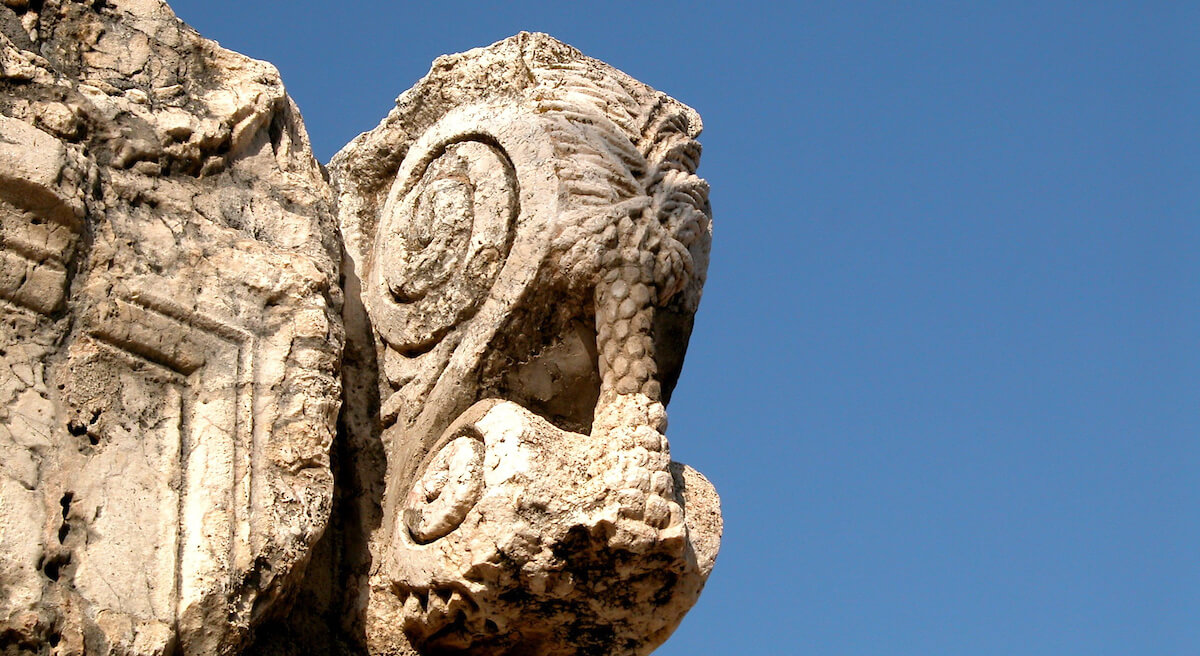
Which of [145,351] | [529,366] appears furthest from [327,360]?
[529,366]

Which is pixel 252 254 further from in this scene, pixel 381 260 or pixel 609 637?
pixel 609 637

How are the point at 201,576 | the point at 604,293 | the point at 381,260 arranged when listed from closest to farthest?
the point at 201,576 → the point at 604,293 → the point at 381,260

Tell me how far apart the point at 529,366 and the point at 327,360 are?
0.49 metres

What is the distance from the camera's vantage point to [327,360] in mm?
4098

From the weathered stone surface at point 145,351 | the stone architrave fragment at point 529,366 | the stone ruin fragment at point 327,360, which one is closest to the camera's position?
the weathered stone surface at point 145,351

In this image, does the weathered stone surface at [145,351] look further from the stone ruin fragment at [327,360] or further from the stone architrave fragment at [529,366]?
the stone architrave fragment at [529,366]

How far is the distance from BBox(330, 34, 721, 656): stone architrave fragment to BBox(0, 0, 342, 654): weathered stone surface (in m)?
0.30

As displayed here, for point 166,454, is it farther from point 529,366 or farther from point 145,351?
point 529,366

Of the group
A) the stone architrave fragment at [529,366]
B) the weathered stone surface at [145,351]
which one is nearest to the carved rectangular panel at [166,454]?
the weathered stone surface at [145,351]

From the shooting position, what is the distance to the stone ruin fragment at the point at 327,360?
147 inches

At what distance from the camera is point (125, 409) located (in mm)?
3838

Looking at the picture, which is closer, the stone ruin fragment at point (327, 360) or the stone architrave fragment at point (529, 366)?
the stone ruin fragment at point (327, 360)

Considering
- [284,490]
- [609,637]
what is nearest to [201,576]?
[284,490]

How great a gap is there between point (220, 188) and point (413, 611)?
1011 mm
